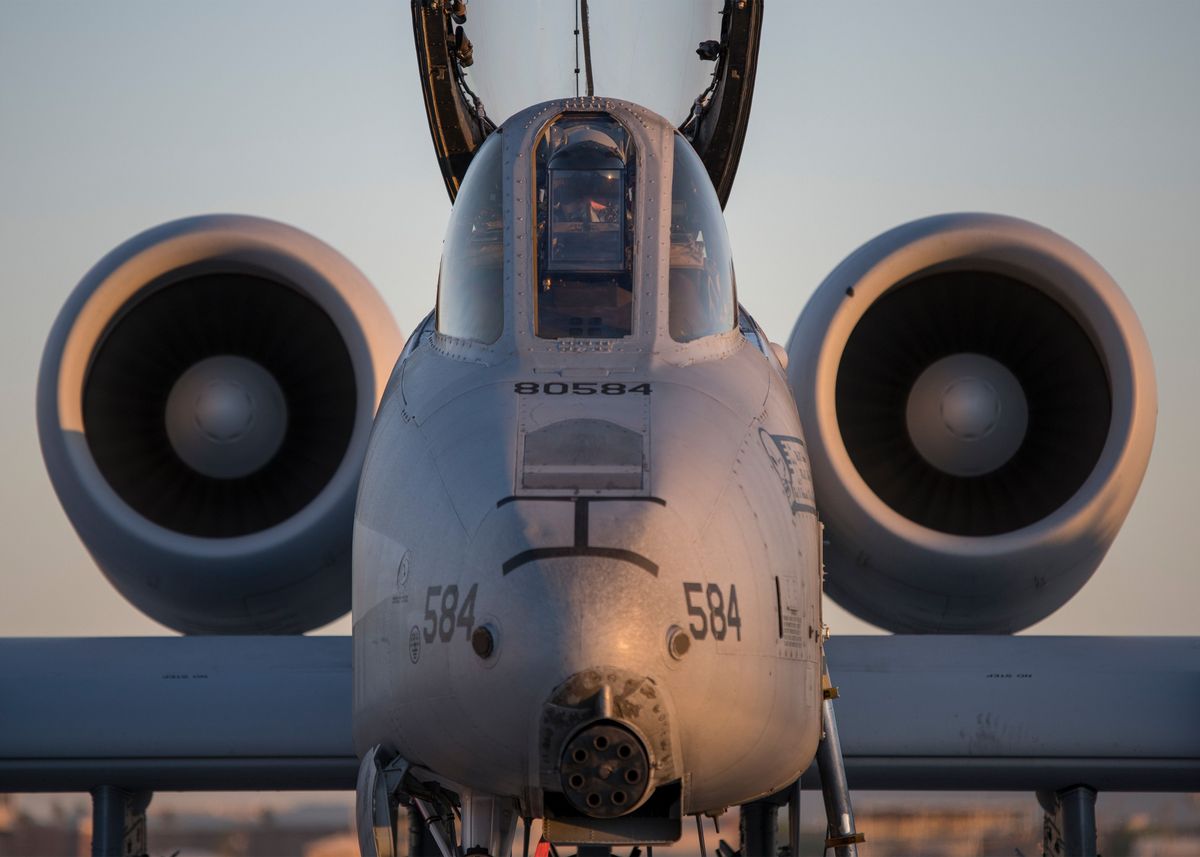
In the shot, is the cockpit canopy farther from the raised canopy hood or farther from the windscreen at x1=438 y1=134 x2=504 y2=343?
the raised canopy hood

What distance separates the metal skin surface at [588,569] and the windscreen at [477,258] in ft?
0.31

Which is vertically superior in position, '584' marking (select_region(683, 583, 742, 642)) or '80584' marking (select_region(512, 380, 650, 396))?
'80584' marking (select_region(512, 380, 650, 396))

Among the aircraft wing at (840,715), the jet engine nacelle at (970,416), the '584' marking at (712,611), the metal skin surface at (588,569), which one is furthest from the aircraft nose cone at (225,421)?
→ the '584' marking at (712,611)

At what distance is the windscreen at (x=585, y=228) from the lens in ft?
20.0

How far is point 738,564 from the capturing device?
206 inches

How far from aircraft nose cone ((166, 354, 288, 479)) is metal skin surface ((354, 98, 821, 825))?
124 inches

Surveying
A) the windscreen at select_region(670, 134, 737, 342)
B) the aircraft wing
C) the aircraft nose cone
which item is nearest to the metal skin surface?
the windscreen at select_region(670, 134, 737, 342)

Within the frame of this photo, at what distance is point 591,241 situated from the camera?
6.23 m

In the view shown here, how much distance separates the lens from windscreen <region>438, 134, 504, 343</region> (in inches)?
247

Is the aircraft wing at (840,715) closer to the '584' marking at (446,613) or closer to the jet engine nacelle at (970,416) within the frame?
the jet engine nacelle at (970,416)

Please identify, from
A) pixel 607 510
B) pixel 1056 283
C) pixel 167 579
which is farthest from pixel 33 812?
pixel 607 510

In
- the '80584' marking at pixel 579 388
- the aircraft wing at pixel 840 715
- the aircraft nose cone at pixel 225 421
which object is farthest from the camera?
the aircraft nose cone at pixel 225 421

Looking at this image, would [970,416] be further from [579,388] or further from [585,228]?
[579,388]

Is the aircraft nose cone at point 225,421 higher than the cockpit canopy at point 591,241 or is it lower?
higher
